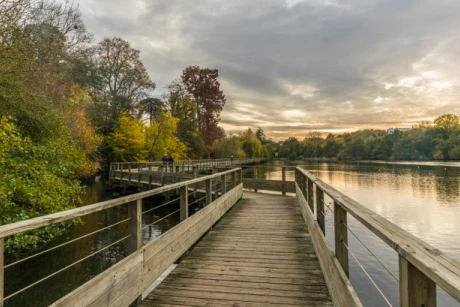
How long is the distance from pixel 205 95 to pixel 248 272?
34.9m

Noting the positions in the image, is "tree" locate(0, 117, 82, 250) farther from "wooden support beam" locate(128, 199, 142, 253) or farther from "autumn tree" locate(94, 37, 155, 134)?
"autumn tree" locate(94, 37, 155, 134)

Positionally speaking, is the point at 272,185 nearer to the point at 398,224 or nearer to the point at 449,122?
the point at 398,224

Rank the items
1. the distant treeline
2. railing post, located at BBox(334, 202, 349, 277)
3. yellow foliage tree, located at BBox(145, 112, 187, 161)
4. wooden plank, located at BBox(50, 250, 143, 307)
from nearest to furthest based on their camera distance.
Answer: wooden plank, located at BBox(50, 250, 143, 307)
railing post, located at BBox(334, 202, 349, 277)
yellow foliage tree, located at BBox(145, 112, 187, 161)
the distant treeline

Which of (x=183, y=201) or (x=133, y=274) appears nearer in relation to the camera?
(x=133, y=274)

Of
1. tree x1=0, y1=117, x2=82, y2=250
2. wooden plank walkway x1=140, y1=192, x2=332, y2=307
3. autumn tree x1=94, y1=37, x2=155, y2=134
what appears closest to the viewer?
wooden plank walkway x1=140, y1=192, x2=332, y2=307

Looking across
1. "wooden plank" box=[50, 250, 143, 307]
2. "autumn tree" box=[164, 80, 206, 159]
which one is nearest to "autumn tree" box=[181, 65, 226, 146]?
"autumn tree" box=[164, 80, 206, 159]

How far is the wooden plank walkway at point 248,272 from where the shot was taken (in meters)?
2.93

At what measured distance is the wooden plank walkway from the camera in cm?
293

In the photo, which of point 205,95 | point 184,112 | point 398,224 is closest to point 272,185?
point 398,224

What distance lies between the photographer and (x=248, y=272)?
3664 millimetres

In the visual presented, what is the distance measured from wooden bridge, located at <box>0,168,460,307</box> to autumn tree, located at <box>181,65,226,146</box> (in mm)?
32240

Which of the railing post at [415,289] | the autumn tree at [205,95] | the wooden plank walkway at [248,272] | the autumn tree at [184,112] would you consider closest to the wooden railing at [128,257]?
the wooden plank walkway at [248,272]

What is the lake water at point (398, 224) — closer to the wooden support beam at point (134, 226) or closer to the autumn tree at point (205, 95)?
the wooden support beam at point (134, 226)

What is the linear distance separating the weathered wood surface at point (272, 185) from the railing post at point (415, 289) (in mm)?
10251
